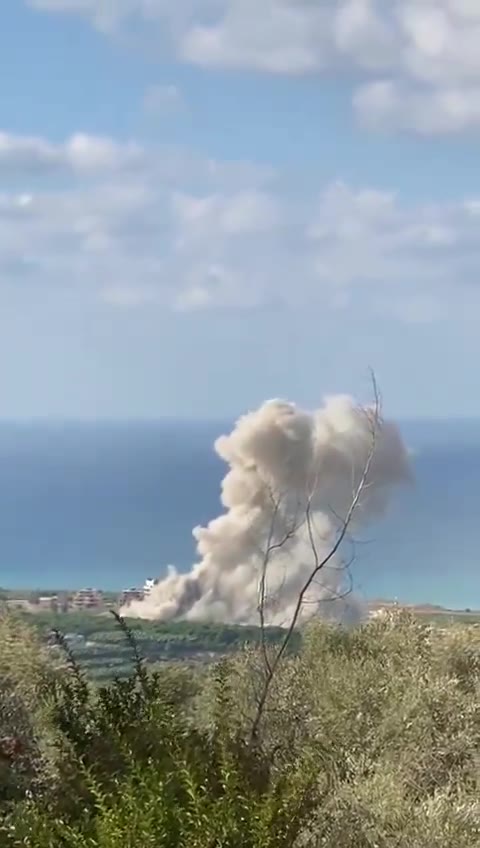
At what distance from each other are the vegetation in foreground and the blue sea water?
1600 cm

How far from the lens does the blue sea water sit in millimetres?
33906

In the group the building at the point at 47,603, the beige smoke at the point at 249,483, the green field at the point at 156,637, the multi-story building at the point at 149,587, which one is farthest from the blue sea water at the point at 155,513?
the green field at the point at 156,637

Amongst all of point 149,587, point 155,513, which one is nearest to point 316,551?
point 149,587

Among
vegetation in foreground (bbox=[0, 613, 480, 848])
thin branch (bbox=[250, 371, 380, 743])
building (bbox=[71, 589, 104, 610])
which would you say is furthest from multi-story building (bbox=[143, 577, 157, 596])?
thin branch (bbox=[250, 371, 380, 743])

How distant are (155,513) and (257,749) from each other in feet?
139

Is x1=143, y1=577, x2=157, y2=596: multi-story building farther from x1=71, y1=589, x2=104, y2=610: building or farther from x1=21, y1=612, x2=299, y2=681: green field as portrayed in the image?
x1=21, y1=612, x2=299, y2=681: green field

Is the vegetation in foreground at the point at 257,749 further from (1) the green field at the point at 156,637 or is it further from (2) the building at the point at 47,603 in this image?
(2) the building at the point at 47,603

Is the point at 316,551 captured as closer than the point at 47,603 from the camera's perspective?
Yes

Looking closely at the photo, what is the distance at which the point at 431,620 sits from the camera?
10.5m

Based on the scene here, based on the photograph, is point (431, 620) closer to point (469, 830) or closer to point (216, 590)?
point (469, 830)

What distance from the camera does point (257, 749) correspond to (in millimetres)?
4449

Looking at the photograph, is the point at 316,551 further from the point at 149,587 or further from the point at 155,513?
the point at 155,513

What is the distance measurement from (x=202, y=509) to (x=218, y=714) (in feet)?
111

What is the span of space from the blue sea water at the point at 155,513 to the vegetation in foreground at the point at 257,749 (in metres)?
16.0
